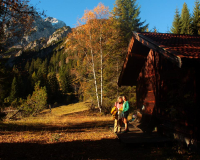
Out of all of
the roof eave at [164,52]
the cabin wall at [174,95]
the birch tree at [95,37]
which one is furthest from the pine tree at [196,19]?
the roof eave at [164,52]

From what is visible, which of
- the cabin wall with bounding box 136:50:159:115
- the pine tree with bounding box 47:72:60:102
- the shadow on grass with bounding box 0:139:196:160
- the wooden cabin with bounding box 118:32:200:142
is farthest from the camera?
the pine tree with bounding box 47:72:60:102

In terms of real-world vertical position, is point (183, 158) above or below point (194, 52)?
below

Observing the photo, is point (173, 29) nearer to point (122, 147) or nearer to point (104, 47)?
point (104, 47)

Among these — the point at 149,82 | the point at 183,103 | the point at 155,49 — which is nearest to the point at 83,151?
the point at 183,103

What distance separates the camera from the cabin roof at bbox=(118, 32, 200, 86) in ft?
19.1

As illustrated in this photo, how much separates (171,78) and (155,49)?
1551mm

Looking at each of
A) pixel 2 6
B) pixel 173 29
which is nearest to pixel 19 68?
pixel 2 6

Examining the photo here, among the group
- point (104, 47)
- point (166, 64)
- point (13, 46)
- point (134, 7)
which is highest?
point (134, 7)

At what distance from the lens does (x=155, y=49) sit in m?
7.04

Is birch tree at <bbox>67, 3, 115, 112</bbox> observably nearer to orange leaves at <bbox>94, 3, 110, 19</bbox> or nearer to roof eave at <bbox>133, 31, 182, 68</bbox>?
orange leaves at <bbox>94, 3, 110, 19</bbox>

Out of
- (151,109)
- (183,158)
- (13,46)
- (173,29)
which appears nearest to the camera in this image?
(183,158)

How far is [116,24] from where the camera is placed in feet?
81.1

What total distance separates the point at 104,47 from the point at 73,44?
13.2 ft

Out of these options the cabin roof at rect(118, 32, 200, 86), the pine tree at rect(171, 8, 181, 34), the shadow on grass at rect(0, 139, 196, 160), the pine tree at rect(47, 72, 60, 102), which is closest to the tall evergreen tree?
Answer: the pine tree at rect(171, 8, 181, 34)
